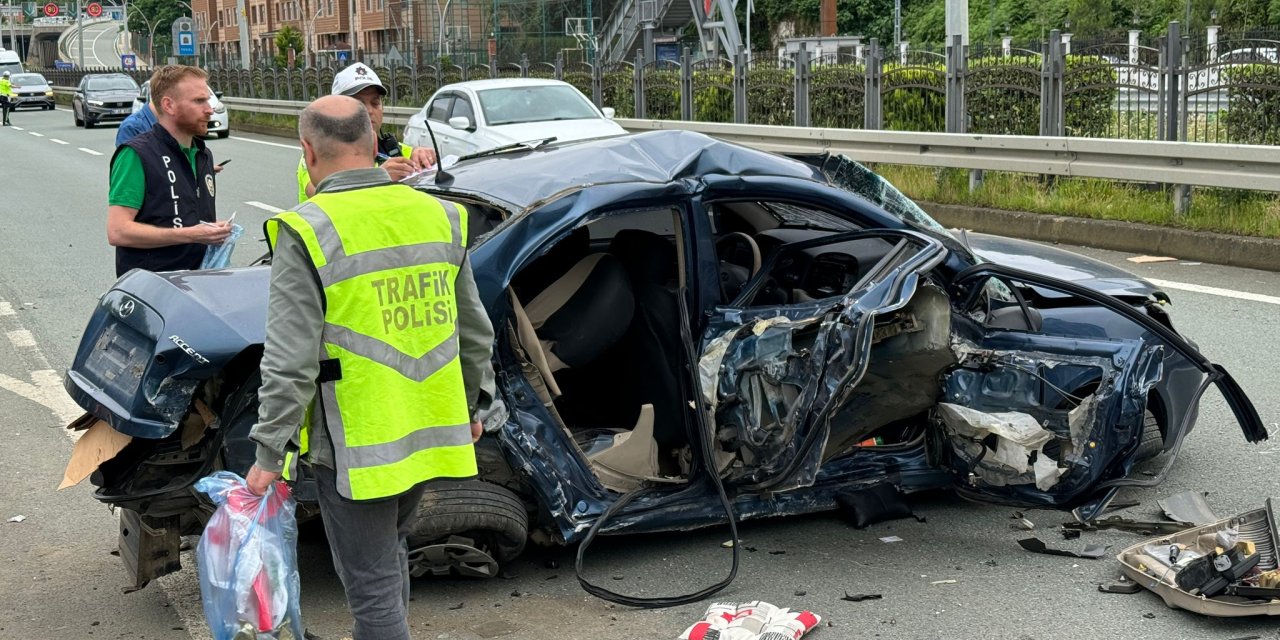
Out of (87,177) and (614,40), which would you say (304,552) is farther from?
(614,40)

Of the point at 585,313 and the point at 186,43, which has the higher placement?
the point at 186,43

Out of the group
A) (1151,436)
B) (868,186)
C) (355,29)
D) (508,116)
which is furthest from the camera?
(355,29)

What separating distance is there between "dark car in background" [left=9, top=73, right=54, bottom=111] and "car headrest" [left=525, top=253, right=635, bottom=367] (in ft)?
164

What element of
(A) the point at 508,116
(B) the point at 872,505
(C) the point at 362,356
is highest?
(A) the point at 508,116

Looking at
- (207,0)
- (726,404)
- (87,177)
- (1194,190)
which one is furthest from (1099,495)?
(207,0)

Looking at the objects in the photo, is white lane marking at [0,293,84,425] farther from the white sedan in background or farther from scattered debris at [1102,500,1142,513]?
the white sedan in background

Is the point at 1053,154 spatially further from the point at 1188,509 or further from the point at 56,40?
the point at 56,40

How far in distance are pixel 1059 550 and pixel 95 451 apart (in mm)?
3133

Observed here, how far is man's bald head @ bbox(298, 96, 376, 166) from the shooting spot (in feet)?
10.2

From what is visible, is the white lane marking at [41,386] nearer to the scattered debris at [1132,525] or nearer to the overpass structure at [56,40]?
the scattered debris at [1132,525]

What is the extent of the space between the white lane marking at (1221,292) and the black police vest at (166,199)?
5.94 meters

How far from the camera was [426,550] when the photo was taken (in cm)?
436

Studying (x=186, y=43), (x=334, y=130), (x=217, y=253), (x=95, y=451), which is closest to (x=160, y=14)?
(x=186, y=43)

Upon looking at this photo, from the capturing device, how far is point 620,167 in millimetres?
4754
